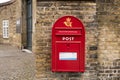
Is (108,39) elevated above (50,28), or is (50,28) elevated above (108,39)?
(50,28)

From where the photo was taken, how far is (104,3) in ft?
21.4

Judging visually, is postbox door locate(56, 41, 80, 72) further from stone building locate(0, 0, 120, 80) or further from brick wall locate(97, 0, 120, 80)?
brick wall locate(97, 0, 120, 80)

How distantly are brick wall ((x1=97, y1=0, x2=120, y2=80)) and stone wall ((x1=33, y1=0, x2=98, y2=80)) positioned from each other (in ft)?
0.53

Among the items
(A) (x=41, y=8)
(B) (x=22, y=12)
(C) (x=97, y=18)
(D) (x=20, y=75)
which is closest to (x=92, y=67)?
(C) (x=97, y=18)

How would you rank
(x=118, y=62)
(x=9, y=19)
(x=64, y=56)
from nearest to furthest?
(x=64, y=56), (x=118, y=62), (x=9, y=19)

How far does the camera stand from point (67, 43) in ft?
20.3

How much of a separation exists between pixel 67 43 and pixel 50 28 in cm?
50

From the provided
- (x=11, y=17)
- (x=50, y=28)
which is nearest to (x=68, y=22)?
(x=50, y=28)

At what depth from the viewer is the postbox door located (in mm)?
6211

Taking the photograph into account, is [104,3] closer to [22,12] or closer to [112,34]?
[112,34]

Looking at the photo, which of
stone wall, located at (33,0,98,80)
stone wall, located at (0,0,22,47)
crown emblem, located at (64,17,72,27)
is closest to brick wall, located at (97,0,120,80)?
stone wall, located at (33,0,98,80)

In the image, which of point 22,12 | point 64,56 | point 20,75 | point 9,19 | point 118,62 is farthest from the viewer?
point 9,19

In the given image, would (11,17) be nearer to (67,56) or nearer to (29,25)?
(29,25)

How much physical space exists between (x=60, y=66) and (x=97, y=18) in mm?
1252
